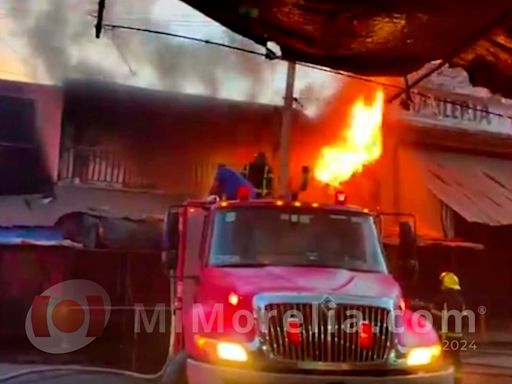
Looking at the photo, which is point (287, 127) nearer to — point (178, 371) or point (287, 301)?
point (178, 371)

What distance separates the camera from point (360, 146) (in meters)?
18.6

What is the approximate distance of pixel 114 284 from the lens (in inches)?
560

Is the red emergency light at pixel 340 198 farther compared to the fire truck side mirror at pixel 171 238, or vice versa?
the red emergency light at pixel 340 198

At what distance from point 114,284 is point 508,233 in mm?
9647

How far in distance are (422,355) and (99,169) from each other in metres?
12.5

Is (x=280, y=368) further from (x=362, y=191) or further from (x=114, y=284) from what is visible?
(x=362, y=191)

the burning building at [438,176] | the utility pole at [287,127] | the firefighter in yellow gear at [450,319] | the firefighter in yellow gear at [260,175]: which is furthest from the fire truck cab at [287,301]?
the burning building at [438,176]

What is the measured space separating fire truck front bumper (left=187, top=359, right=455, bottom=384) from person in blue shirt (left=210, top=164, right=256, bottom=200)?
2.34 meters

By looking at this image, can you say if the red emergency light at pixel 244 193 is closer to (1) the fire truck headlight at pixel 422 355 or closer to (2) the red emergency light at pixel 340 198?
(2) the red emergency light at pixel 340 198

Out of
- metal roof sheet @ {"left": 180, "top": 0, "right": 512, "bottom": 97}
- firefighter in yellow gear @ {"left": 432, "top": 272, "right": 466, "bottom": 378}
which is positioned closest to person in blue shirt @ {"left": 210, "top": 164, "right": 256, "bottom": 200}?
metal roof sheet @ {"left": 180, "top": 0, "right": 512, "bottom": 97}

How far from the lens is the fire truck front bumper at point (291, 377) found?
5898 mm

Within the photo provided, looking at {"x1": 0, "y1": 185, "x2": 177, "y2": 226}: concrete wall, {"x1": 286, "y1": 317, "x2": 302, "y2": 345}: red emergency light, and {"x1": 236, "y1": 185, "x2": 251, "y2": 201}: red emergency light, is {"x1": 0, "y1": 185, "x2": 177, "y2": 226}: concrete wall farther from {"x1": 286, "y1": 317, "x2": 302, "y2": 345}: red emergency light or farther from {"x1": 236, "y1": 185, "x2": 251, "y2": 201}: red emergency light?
{"x1": 286, "y1": 317, "x2": 302, "y2": 345}: red emergency light
